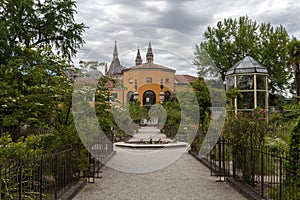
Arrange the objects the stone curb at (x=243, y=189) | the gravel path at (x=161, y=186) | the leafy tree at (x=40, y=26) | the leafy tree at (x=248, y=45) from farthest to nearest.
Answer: the leafy tree at (x=248, y=45)
the leafy tree at (x=40, y=26)
the gravel path at (x=161, y=186)
the stone curb at (x=243, y=189)

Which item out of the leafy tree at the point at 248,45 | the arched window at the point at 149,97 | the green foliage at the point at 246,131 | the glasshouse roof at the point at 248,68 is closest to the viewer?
the green foliage at the point at 246,131

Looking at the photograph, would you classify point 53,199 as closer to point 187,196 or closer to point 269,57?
point 187,196

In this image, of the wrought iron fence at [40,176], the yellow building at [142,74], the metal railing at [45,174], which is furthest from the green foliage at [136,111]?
the wrought iron fence at [40,176]

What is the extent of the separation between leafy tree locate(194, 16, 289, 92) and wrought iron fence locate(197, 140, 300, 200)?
30168 millimetres

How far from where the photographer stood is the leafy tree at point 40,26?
20.8 metres

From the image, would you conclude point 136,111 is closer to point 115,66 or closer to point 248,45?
point 115,66

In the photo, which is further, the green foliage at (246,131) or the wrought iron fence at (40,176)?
the green foliage at (246,131)

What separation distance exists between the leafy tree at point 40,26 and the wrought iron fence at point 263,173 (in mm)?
15561

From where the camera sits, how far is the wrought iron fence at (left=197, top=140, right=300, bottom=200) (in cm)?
530

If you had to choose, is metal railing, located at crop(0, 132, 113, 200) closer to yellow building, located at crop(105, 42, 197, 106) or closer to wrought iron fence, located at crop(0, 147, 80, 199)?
wrought iron fence, located at crop(0, 147, 80, 199)

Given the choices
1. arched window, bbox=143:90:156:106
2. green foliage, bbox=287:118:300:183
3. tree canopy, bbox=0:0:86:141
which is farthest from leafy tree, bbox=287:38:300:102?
green foliage, bbox=287:118:300:183

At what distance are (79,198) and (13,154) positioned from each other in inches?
66.3

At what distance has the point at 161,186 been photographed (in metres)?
7.86

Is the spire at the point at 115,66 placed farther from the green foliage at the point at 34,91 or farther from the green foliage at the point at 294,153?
the green foliage at the point at 294,153
